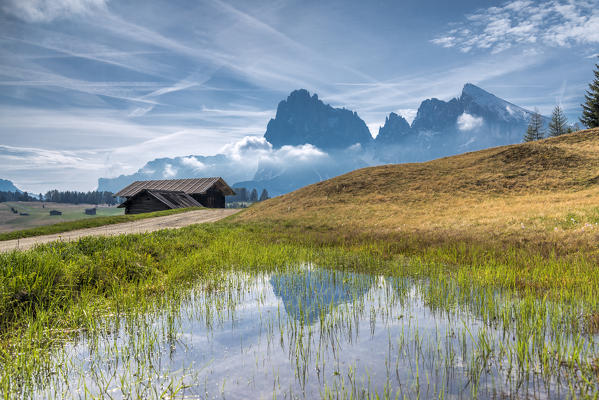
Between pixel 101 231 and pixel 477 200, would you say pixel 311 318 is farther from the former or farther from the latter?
pixel 477 200

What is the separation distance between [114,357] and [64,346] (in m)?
1.16

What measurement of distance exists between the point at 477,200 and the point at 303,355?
26.5 m

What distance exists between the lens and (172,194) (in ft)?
175

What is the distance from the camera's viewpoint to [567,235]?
Answer: 1403cm

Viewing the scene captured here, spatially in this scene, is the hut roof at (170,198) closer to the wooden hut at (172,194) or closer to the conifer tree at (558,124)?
the wooden hut at (172,194)

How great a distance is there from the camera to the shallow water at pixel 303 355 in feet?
13.5

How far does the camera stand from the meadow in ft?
14.0

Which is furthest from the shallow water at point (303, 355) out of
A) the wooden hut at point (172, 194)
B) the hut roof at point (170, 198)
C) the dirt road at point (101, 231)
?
the wooden hut at point (172, 194)

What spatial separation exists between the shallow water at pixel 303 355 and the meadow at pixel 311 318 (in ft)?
0.10

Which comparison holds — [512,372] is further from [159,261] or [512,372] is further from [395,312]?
[159,261]

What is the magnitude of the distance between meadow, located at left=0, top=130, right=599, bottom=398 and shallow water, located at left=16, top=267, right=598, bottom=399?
3 centimetres

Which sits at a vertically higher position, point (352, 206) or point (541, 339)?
point (352, 206)

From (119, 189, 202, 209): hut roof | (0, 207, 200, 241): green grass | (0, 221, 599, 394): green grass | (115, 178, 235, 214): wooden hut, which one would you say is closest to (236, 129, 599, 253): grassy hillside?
(0, 221, 599, 394): green grass

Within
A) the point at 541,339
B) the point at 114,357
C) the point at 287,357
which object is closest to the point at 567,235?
the point at 541,339
